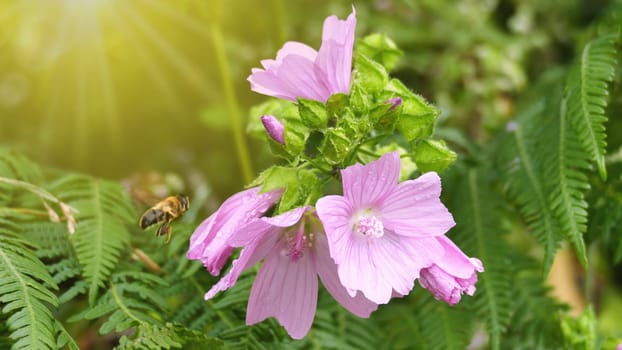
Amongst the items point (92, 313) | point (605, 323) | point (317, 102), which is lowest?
point (605, 323)

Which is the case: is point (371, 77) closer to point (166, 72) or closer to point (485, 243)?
point (485, 243)

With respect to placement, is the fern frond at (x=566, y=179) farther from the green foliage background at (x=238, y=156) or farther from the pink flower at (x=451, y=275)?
the pink flower at (x=451, y=275)

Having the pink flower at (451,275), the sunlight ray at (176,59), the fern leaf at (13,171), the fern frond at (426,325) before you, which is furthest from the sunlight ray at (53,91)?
the pink flower at (451,275)

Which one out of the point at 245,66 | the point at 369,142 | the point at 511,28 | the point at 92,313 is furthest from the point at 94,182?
the point at 511,28

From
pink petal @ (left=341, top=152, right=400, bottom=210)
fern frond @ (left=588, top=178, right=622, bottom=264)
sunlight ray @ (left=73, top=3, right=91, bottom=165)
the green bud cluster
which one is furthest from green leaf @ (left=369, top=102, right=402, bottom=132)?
sunlight ray @ (left=73, top=3, right=91, bottom=165)

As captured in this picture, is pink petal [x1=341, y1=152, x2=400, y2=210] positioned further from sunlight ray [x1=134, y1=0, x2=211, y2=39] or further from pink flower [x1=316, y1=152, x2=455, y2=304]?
sunlight ray [x1=134, y1=0, x2=211, y2=39]

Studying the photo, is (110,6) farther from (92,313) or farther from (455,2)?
(92,313)

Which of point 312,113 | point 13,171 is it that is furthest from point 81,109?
point 312,113
